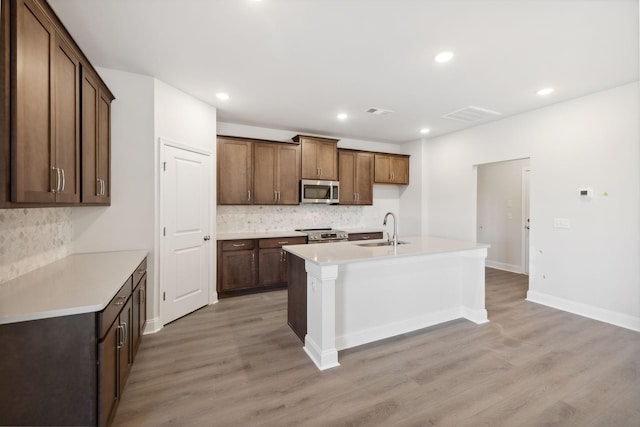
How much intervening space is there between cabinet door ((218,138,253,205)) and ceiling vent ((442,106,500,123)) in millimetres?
3119

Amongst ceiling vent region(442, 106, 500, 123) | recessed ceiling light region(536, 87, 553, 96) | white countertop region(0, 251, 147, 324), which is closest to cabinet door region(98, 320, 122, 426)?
white countertop region(0, 251, 147, 324)

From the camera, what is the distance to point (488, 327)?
301 centimetres

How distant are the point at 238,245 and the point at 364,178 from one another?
274 cm

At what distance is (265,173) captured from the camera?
14.7ft

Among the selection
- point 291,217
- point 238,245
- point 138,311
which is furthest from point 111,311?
point 291,217

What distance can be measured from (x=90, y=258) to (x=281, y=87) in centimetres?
258

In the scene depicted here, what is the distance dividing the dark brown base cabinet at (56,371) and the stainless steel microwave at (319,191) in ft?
11.6

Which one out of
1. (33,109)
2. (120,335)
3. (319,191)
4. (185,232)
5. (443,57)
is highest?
(443,57)

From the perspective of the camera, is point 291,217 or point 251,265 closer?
point 251,265

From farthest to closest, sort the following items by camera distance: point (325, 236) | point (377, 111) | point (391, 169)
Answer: point (391, 169)
point (325, 236)
point (377, 111)

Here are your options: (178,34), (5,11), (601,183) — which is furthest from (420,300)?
(5,11)

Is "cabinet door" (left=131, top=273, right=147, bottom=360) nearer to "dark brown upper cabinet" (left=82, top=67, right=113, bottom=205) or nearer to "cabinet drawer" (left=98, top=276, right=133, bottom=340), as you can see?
"cabinet drawer" (left=98, top=276, right=133, bottom=340)

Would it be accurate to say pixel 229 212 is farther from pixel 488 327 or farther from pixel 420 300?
pixel 488 327

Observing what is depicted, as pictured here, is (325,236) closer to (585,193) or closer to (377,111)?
(377,111)
